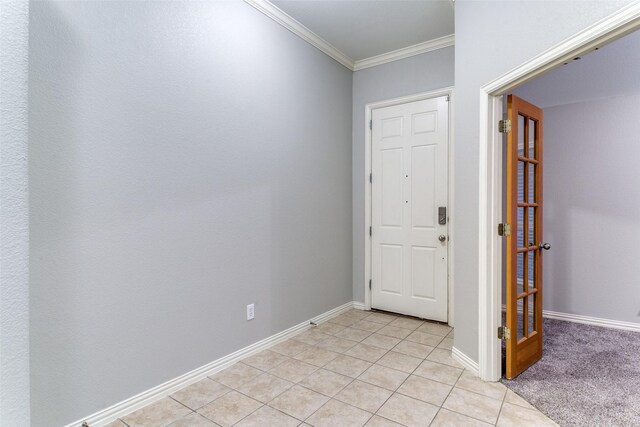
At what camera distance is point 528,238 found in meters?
2.50

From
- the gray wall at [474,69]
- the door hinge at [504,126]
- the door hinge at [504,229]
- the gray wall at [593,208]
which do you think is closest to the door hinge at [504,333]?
the gray wall at [474,69]

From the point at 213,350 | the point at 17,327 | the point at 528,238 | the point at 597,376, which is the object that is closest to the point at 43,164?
the point at 17,327

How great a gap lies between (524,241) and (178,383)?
2552 millimetres

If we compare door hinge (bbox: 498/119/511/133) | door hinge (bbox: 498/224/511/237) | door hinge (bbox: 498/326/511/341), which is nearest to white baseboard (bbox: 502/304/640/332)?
door hinge (bbox: 498/326/511/341)

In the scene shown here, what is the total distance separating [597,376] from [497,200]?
141cm

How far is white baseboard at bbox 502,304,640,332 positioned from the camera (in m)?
3.17

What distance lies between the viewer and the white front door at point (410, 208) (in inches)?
133

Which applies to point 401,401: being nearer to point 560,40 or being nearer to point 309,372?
point 309,372

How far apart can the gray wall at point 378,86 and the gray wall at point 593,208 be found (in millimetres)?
1281

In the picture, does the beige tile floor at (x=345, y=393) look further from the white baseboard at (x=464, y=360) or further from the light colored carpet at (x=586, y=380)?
the light colored carpet at (x=586, y=380)

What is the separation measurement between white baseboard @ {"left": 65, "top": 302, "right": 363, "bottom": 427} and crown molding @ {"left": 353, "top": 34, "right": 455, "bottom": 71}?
2858 mm

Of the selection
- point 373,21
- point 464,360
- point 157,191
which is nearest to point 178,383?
point 157,191

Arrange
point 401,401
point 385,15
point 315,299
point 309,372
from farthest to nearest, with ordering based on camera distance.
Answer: point 315,299, point 385,15, point 309,372, point 401,401

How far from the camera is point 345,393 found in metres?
2.11
